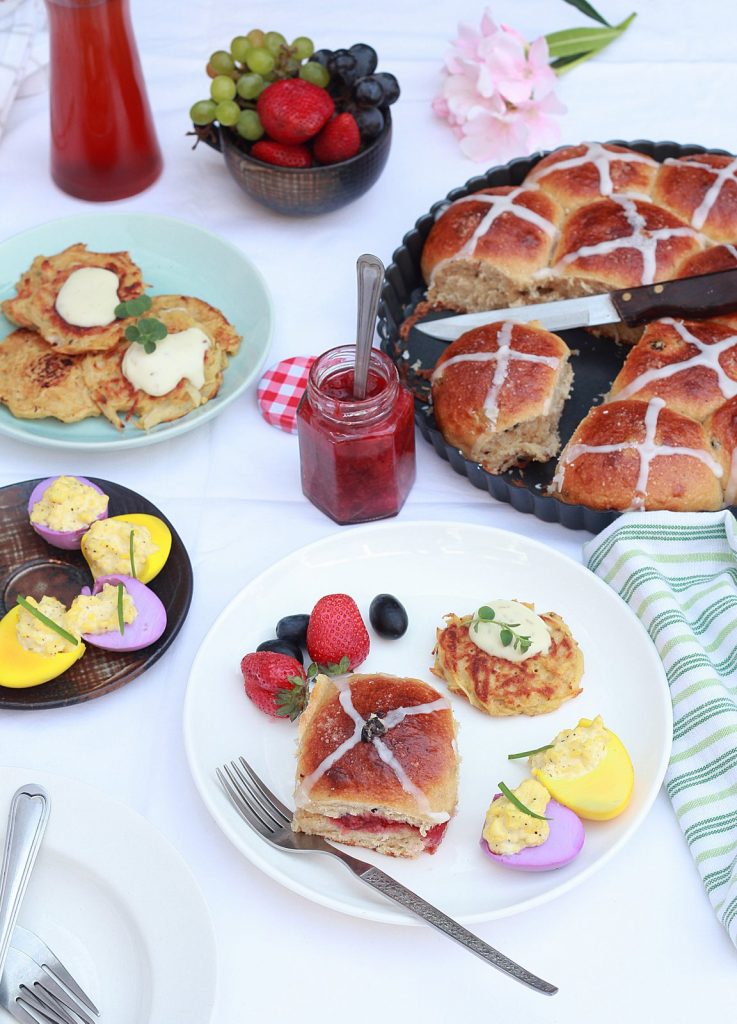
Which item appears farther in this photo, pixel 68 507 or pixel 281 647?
pixel 68 507

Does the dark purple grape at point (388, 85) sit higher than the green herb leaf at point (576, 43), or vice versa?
the dark purple grape at point (388, 85)

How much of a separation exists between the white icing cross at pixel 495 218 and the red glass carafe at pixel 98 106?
0.93 metres

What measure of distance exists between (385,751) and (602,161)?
1720 millimetres

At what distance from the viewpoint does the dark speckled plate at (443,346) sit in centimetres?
228

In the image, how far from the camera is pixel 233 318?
2701mm

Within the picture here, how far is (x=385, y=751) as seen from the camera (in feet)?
5.71

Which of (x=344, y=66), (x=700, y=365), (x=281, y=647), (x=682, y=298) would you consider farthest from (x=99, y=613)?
(x=344, y=66)

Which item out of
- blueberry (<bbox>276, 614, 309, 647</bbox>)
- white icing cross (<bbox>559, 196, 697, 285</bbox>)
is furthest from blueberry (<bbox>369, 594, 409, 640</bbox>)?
white icing cross (<bbox>559, 196, 697, 285</bbox>)

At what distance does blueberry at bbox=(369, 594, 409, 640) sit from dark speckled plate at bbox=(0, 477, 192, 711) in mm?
362

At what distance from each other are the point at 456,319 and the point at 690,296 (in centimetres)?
54

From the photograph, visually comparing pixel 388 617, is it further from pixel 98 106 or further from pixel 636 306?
pixel 98 106

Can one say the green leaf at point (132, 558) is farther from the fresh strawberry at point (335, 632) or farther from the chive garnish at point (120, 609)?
the fresh strawberry at point (335, 632)

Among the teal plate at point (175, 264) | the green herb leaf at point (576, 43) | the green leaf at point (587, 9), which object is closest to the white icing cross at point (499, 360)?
the teal plate at point (175, 264)

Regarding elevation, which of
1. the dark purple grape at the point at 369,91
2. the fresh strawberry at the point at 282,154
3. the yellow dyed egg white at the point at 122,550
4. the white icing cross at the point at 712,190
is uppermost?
the dark purple grape at the point at 369,91
